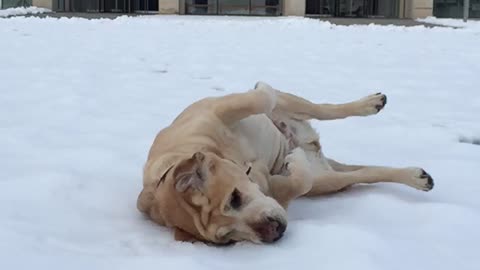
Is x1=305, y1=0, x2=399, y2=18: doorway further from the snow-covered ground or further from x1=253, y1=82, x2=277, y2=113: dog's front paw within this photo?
x1=253, y1=82, x2=277, y2=113: dog's front paw

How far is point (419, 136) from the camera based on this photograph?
4.82 meters

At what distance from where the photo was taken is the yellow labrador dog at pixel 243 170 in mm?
2637

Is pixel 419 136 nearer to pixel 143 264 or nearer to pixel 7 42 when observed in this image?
pixel 143 264

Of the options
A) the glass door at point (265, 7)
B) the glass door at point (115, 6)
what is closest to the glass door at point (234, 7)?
the glass door at point (265, 7)

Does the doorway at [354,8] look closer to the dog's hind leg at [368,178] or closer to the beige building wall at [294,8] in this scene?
the beige building wall at [294,8]

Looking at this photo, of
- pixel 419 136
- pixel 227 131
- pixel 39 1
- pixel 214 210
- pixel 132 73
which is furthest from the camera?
pixel 39 1

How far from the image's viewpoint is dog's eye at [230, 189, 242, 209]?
2629mm

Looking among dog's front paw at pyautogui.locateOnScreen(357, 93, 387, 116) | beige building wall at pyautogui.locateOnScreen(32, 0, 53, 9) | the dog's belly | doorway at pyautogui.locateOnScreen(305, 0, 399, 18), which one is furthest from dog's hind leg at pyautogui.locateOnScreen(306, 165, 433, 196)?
doorway at pyautogui.locateOnScreen(305, 0, 399, 18)

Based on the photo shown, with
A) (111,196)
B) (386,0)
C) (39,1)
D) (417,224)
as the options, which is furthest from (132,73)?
(386,0)

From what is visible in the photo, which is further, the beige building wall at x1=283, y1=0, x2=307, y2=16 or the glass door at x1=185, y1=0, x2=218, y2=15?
the glass door at x1=185, y1=0, x2=218, y2=15

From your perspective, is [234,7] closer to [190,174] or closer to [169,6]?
[169,6]

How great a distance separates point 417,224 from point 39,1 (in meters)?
21.7

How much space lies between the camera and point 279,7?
23.9 meters

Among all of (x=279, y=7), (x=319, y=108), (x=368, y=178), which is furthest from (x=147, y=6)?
(x=368, y=178)
